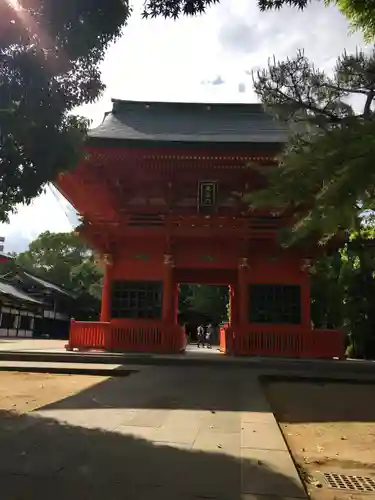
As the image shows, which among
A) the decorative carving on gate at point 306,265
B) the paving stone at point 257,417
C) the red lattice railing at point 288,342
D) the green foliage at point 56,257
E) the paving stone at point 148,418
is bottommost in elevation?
the paving stone at point 148,418

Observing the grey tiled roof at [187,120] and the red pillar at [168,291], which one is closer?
the red pillar at [168,291]

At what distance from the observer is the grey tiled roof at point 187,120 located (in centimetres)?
1550

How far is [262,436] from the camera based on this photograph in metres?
4.35

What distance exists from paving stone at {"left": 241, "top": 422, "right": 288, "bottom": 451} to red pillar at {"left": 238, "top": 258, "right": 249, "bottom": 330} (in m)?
8.24

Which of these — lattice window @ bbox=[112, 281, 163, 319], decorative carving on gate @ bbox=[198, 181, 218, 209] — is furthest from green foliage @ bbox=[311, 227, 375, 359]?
lattice window @ bbox=[112, 281, 163, 319]

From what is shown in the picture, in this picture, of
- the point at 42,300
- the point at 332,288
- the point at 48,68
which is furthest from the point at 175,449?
the point at 42,300

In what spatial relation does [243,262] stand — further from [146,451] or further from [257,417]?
[146,451]

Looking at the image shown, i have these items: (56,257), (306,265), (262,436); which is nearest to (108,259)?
(306,265)

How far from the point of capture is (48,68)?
5.36 m

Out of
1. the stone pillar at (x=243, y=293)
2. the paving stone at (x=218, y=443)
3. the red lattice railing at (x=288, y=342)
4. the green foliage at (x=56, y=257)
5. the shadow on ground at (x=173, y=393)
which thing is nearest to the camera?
the paving stone at (x=218, y=443)

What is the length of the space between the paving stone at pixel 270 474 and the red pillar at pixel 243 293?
941 cm

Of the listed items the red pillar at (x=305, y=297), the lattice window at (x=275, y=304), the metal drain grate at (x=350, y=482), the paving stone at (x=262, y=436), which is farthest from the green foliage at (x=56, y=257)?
the metal drain grate at (x=350, y=482)

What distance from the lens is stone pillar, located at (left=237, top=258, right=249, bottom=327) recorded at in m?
13.2

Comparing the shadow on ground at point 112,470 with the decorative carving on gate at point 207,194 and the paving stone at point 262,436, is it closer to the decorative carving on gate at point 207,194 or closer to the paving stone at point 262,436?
the paving stone at point 262,436
